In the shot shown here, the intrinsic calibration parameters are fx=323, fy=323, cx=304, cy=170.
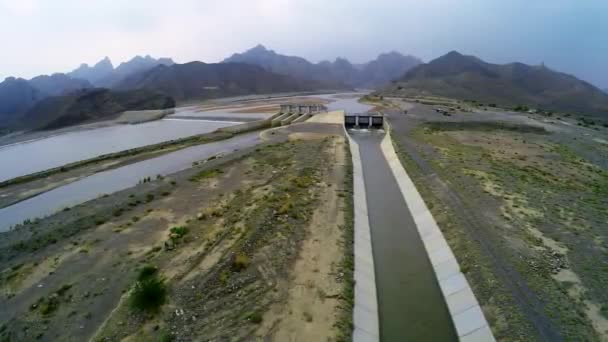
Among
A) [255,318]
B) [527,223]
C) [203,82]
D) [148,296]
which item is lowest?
[255,318]

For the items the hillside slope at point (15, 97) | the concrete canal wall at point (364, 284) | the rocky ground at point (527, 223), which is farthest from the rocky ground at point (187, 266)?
the hillside slope at point (15, 97)

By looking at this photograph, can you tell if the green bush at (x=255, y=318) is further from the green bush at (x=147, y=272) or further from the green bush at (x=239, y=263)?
the green bush at (x=147, y=272)

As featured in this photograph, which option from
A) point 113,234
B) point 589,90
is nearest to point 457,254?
point 113,234

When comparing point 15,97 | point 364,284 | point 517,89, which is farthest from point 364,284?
point 15,97

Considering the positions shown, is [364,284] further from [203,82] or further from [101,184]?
[203,82]

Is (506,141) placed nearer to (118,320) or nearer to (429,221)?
(429,221)
